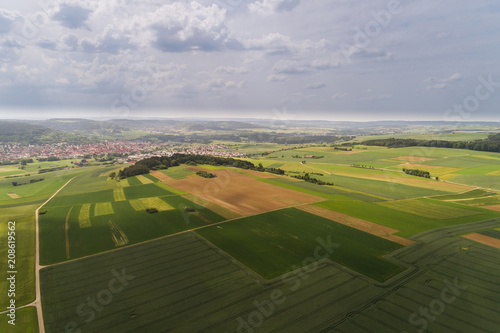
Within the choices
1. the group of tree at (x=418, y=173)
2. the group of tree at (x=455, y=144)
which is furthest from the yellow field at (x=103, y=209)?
the group of tree at (x=455, y=144)

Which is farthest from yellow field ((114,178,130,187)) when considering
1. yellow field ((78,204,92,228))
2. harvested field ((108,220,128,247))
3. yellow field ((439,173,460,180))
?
yellow field ((439,173,460,180))

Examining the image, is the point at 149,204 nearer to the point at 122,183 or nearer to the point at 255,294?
the point at 122,183

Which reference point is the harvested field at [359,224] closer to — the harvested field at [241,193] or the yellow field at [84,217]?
the harvested field at [241,193]

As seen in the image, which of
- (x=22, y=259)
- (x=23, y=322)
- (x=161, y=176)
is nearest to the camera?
(x=23, y=322)

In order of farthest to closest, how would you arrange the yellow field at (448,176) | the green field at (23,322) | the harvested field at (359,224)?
the yellow field at (448,176), the harvested field at (359,224), the green field at (23,322)

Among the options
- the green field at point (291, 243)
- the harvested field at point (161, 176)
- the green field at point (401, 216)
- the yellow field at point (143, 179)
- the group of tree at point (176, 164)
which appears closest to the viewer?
the green field at point (291, 243)

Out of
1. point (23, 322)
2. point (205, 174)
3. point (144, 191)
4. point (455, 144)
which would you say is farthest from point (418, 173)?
point (23, 322)

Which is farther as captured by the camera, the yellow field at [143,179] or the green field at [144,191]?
the yellow field at [143,179]
